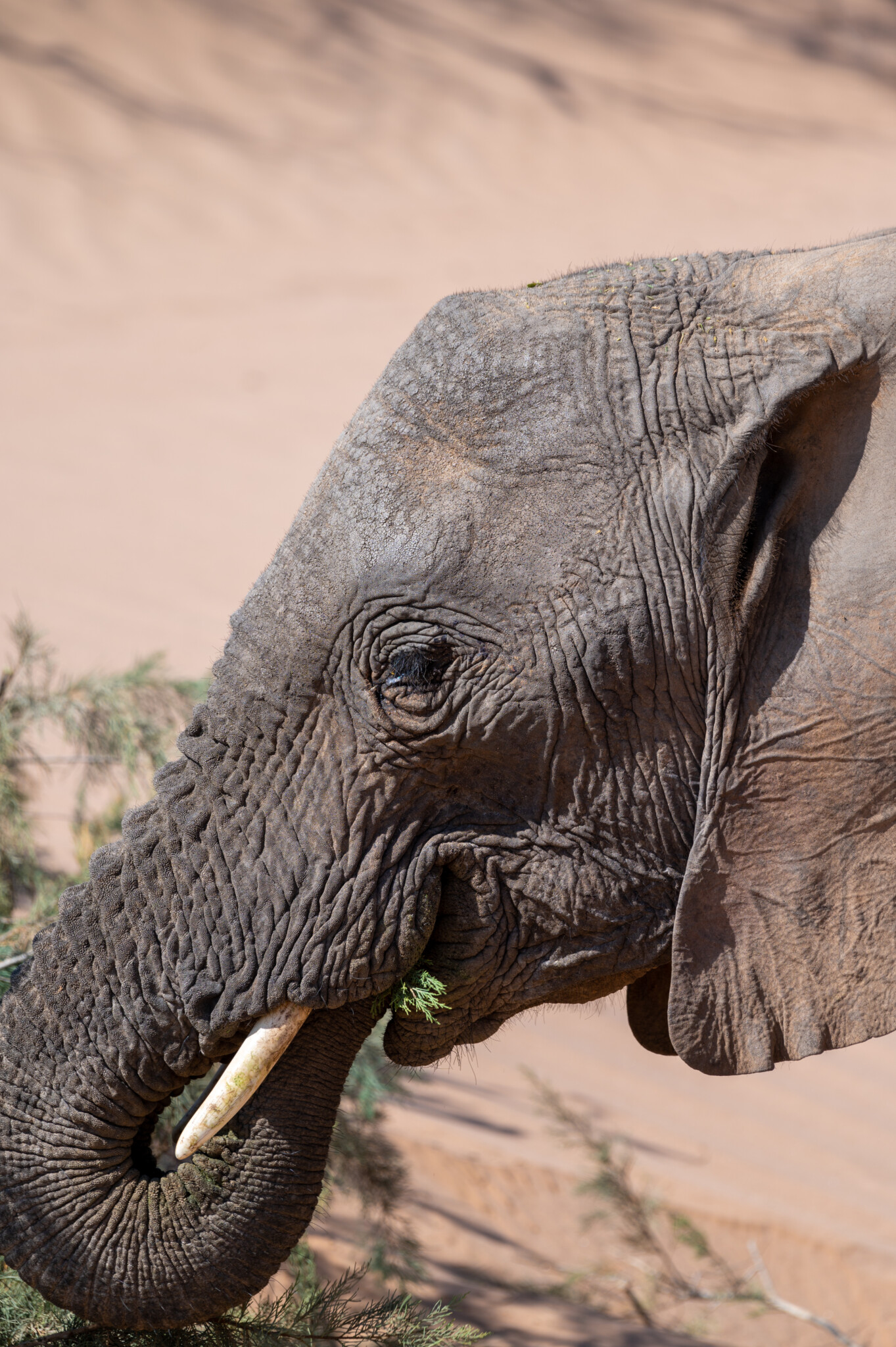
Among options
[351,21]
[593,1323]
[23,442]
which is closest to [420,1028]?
[593,1323]

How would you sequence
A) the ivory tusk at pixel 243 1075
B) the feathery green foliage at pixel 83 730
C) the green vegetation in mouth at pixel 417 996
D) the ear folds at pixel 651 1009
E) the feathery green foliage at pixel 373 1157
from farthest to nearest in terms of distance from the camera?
the feathery green foliage at pixel 83 730 → the feathery green foliage at pixel 373 1157 → the ear folds at pixel 651 1009 → the green vegetation in mouth at pixel 417 996 → the ivory tusk at pixel 243 1075

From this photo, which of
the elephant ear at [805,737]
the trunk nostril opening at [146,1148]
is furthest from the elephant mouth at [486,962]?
the trunk nostril opening at [146,1148]

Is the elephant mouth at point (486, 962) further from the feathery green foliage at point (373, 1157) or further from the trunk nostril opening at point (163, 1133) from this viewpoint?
the feathery green foliage at point (373, 1157)

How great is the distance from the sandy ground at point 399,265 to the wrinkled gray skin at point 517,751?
1.84 ft

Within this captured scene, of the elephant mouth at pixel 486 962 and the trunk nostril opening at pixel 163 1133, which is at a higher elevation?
the elephant mouth at pixel 486 962

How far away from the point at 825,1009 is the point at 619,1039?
252 inches

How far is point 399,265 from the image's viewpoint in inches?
941

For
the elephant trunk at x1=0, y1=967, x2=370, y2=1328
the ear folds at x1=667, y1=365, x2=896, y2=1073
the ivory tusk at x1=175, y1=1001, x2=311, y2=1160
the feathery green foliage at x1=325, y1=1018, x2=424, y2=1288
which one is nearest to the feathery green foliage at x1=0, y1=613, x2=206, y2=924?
the feathery green foliage at x1=325, y1=1018, x2=424, y2=1288

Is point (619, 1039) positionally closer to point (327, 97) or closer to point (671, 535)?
point (671, 535)

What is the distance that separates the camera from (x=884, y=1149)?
7.93m

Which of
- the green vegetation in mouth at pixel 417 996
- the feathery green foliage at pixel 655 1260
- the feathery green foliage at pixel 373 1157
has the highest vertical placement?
the green vegetation in mouth at pixel 417 996

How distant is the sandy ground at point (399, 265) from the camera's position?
699 centimetres

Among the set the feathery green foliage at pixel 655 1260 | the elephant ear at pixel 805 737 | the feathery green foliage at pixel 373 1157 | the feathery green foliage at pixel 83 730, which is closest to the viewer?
the elephant ear at pixel 805 737

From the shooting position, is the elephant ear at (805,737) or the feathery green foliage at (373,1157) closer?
the elephant ear at (805,737)
